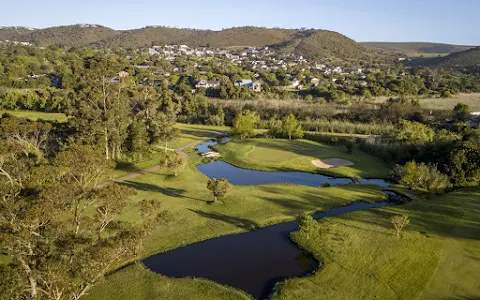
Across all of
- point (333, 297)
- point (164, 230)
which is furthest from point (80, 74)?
point (333, 297)

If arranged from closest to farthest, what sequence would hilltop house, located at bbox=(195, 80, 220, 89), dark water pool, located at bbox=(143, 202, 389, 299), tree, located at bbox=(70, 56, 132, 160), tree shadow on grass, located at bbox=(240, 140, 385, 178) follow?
dark water pool, located at bbox=(143, 202, 389, 299) → tree, located at bbox=(70, 56, 132, 160) → tree shadow on grass, located at bbox=(240, 140, 385, 178) → hilltop house, located at bbox=(195, 80, 220, 89)

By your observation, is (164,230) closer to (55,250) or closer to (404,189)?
(55,250)

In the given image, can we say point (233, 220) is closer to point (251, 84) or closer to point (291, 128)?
point (291, 128)

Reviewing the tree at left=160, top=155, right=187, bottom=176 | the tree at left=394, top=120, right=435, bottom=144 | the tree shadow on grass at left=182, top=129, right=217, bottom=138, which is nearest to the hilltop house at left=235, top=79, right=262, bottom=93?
the tree shadow on grass at left=182, top=129, right=217, bottom=138

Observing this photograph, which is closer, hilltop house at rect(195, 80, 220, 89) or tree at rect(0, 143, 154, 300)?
tree at rect(0, 143, 154, 300)

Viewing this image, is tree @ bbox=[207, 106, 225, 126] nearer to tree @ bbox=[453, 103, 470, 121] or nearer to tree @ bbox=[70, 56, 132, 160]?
tree @ bbox=[70, 56, 132, 160]

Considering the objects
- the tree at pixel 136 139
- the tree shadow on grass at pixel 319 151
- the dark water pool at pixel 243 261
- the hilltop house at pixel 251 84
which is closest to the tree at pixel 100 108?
the tree at pixel 136 139

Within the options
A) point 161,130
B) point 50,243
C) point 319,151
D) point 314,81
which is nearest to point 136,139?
point 161,130
